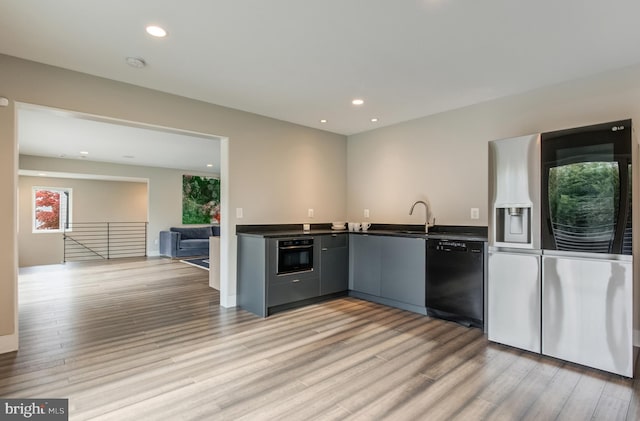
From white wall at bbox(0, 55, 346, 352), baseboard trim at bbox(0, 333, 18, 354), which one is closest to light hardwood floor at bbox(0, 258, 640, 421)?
baseboard trim at bbox(0, 333, 18, 354)

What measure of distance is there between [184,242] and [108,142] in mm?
3450

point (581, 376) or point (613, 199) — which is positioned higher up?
point (613, 199)

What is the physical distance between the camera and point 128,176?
8.66m

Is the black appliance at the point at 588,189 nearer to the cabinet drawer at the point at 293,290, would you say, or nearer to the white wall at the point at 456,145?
the white wall at the point at 456,145

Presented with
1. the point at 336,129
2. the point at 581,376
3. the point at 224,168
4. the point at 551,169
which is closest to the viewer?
the point at 581,376

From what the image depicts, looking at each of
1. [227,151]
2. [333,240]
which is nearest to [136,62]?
[227,151]

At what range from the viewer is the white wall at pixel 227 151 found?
273 cm

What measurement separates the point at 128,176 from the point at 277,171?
6.12 m

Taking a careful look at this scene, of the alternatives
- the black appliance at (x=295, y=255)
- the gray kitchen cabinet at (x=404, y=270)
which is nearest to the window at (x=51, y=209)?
the black appliance at (x=295, y=255)

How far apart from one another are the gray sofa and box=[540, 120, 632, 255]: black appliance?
8.00 meters

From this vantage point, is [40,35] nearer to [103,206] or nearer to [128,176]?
[128,176]

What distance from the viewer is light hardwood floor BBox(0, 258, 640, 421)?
1.97m

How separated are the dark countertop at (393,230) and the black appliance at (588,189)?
73 centimetres

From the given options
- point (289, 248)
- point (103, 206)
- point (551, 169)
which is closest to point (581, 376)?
point (551, 169)
